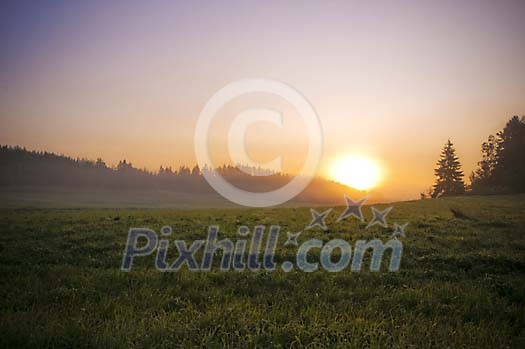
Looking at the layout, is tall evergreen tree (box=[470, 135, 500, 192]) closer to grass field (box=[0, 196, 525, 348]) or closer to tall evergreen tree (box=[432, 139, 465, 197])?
tall evergreen tree (box=[432, 139, 465, 197])

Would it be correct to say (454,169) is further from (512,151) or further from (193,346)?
(193,346)

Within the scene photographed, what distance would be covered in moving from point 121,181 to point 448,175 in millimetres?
150154

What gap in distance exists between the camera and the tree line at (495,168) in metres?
61.0

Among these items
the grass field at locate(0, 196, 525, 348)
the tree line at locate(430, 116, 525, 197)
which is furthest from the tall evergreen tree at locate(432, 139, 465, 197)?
the grass field at locate(0, 196, 525, 348)

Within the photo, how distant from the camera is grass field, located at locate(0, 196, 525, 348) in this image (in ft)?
17.3

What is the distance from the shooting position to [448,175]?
76062mm

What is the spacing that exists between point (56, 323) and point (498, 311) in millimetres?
9528

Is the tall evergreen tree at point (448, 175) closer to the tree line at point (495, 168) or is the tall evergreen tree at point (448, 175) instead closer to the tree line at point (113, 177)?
the tree line at point (495, 168)

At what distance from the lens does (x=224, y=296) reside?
287 inches

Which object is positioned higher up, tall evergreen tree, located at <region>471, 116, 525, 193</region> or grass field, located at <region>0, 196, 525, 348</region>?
tall evergreen tree, located at <region>471, 116, 525, 193</region>

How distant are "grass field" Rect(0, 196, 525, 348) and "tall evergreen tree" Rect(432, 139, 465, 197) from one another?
73.3 m

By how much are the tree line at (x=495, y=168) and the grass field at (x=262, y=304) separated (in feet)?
213

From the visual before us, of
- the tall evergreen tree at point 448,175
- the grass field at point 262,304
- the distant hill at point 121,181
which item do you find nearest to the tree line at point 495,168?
the tall evergreen tree at point 448,175

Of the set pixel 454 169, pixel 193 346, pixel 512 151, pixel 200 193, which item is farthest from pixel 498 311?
pixel 200 193
